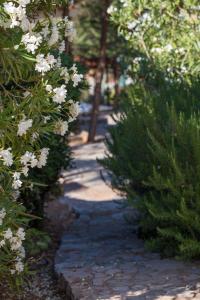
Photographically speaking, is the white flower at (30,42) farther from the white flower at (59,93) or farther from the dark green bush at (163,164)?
the dark green bush at (163,164)

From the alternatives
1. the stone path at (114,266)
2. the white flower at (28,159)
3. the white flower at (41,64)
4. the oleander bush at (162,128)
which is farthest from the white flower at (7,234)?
the oleander bush at (162,128)

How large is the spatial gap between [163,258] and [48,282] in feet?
3.24

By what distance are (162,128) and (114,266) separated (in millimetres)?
1226

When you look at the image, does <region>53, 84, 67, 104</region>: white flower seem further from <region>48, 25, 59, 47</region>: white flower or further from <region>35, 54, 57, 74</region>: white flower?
<region>48, 25, 59, 47</region>: white flower

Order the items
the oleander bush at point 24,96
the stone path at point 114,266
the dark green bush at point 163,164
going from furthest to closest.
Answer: the dark green bush at point 163,164 → the stone path at point 114,266 → the oleander bush at point 24,96

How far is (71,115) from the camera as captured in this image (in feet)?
15.2

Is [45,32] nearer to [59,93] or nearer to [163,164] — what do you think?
[59,93]

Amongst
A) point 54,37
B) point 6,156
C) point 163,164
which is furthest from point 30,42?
point 163,164

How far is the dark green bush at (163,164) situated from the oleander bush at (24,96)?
115 cm

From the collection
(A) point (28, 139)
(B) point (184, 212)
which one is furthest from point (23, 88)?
(B) point (184, 212)

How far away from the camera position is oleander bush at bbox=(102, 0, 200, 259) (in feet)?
18.2

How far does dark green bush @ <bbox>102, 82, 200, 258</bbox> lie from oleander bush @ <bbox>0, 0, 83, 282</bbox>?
1153mm

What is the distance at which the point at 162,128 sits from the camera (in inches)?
238

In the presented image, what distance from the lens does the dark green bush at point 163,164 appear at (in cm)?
550
